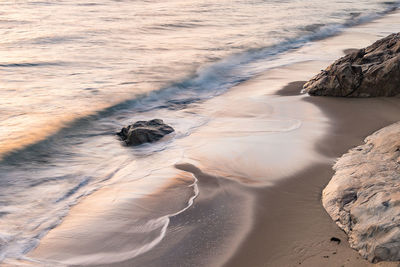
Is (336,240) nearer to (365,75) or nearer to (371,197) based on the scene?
(371,197)

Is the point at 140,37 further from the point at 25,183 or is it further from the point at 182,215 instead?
the point at 182,215

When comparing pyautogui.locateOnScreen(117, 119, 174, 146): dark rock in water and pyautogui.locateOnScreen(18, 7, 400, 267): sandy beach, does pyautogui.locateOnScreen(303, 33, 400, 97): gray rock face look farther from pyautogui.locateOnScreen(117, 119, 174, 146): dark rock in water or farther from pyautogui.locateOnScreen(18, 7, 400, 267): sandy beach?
pyautogui.locateOnScreen(117, 119, 174, 146): dark rock in water

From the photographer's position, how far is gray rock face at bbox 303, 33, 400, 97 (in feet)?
20.8

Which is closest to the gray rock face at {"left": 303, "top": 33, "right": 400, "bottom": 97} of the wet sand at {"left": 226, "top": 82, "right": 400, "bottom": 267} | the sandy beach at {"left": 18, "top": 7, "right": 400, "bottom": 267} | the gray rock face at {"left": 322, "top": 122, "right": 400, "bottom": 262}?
the sandy beach at {"left": 18, "top": 7, "right": 400, "bottom": 267}

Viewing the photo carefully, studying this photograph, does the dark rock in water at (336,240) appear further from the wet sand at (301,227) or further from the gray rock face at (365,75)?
the gray rock face at (365,75)

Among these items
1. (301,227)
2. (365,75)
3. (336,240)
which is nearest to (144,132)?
(301,227)

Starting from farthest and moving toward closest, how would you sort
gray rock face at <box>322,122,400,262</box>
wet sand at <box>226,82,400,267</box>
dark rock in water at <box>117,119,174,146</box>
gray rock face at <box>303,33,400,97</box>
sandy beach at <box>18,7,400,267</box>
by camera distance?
gray rock face at <box>303,33,400,97</box> → dark rock in water at <box>117,119,174,146</box> → sandy beach at <box>18,7,400,267</box> → wet sand at <box>226,82,400,267</box> → gray rock face at <box>322,122,400,262</box>

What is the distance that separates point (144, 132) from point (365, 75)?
3.35 m

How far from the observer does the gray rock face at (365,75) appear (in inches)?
250

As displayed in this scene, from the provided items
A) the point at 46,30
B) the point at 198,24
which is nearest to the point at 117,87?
the point at 46,30

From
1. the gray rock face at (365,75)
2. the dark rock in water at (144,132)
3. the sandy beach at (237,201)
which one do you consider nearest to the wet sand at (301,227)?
the sandy beach at (237,201)

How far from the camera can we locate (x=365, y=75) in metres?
6.54

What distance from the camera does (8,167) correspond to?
4906 millimetres

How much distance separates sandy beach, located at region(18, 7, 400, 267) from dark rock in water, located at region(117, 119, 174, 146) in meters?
0.30
